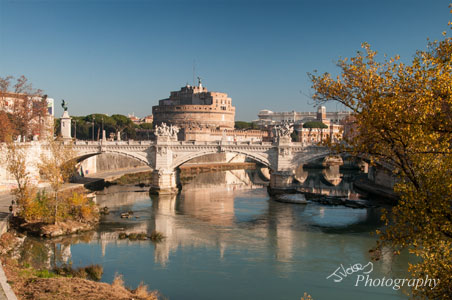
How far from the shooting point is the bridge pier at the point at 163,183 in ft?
118

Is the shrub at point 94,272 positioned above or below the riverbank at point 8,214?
below

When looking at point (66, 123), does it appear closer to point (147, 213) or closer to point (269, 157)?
point (147, 213)

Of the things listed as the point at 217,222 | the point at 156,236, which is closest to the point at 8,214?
the point at 156,236

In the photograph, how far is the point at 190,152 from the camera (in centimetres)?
3712

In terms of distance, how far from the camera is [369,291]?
1535 centimetres

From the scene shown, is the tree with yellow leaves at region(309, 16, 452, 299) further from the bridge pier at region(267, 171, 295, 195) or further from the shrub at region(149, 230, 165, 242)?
the bridge pier at region(267, 171, 295, 195)

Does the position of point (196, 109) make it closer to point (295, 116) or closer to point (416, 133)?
point (295, 116)

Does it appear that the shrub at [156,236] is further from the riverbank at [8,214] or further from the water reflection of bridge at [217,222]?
the riverbank at [8,214]

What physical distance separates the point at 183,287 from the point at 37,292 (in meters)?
5.78

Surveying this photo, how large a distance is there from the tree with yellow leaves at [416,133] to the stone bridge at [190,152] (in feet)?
92.8

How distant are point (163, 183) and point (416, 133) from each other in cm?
3052

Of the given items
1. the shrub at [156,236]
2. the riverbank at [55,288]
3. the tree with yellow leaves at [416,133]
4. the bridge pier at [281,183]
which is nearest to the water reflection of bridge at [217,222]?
the shrub at [156,236]

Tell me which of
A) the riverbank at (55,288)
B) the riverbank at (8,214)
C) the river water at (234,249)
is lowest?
the river water at (234,249)

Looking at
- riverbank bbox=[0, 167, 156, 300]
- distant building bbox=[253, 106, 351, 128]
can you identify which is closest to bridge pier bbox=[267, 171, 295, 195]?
riverbank bbox=[0, 167, 156, 300]
